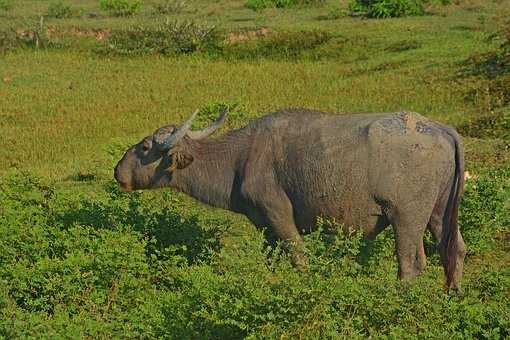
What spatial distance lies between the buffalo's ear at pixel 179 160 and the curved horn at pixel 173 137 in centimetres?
8

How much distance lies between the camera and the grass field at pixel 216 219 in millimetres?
5031

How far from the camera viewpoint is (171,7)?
23.9 m

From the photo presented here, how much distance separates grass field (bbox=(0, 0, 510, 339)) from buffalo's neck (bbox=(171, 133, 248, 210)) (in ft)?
1.08

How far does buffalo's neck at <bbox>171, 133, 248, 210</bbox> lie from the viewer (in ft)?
21.6

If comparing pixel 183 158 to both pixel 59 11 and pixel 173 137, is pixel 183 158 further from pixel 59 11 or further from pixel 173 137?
pixel 59 11

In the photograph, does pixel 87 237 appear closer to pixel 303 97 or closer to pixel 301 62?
pixel 303 97

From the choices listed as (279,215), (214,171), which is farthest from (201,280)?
(214,171)

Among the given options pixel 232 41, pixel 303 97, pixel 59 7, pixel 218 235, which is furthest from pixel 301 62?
pixel 218 235

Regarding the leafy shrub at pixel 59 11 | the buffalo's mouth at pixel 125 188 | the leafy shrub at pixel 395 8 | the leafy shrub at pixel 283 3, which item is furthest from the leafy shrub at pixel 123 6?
the buffalo's mouth at pixel 125 188

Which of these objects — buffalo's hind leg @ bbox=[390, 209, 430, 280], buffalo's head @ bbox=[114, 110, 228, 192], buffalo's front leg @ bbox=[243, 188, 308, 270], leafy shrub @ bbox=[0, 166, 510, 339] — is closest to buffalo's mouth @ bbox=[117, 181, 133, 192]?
buffalo's head @ bbox=[114, 110, 228, 192]

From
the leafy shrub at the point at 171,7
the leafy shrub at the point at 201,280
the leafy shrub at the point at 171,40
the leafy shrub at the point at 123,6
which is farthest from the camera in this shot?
the leafy shrub at the point at 171,7

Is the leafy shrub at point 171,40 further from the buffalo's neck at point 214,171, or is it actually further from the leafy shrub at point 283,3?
the buffalo's neck at point 214,171

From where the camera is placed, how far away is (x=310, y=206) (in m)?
6.21

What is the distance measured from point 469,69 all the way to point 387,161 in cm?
1013
